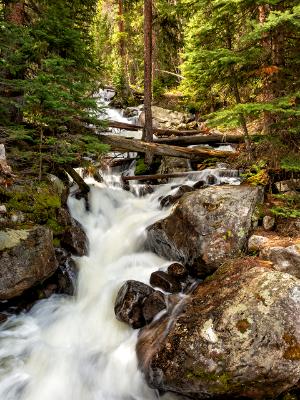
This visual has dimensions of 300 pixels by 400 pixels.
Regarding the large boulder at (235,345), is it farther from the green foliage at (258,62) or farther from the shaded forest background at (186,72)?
the green foliage at (258,62)

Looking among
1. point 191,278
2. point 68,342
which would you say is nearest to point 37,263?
point 68,342

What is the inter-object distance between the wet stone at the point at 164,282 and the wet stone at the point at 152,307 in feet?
1.83

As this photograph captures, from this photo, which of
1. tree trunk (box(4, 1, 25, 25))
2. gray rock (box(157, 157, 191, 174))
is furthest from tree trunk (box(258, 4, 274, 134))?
tree trunk (box(4, 1, 25, 25))

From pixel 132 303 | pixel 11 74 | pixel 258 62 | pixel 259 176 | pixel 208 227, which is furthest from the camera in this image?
pixel 11 74

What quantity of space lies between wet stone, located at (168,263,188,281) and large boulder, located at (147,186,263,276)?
0.18m

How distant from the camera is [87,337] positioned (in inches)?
260

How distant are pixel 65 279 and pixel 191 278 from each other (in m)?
2.81

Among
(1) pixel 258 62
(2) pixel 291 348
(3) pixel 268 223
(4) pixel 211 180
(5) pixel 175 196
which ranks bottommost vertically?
(2) pixel 291 348

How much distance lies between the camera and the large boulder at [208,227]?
281 inches

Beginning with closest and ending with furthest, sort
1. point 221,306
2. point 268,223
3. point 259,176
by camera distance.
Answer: point 221,306 < point 268,223 < point 259,176

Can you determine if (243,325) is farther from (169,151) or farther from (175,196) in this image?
(169,151)

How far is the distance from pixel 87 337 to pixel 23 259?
1.97 m

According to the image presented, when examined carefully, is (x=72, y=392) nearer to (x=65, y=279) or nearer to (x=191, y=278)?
(x=65, y=279)

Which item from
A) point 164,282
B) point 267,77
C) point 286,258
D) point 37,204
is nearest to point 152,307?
point 164,282
